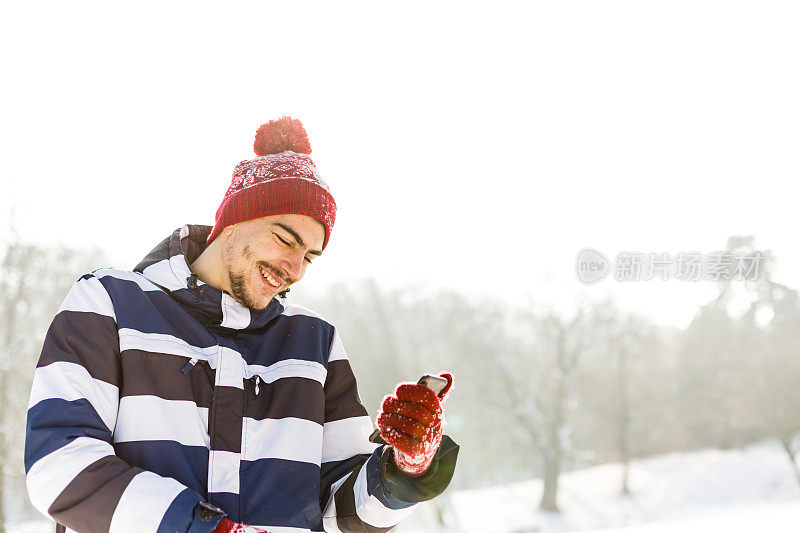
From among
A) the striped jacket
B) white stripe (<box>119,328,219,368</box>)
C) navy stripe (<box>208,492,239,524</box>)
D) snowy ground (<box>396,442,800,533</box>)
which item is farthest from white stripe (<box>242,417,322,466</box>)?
snowy ground (<box>396,442,800,533</box>)

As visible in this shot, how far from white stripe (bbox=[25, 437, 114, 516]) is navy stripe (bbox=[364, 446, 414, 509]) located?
80 cm

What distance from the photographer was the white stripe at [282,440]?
1.80 metres

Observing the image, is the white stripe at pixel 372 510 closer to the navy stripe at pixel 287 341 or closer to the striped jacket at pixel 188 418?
the striped jacket at pixel 188 418

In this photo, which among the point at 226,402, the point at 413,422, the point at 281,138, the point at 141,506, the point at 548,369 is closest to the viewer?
the point at 141,506

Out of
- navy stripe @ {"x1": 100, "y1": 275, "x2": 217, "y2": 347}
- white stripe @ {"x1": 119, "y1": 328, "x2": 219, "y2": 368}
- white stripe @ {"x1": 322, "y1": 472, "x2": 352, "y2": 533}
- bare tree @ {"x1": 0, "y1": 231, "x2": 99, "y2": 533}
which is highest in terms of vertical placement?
navy stripe @ {"x1": 100, "y1": 275, "x2": 217, "y2": 347}

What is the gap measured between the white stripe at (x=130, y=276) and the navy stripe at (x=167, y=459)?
0.47 metres

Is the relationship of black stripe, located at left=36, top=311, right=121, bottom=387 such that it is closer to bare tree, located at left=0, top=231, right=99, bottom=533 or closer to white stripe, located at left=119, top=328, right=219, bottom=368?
white stripe, located at left=119, top=328, right=219, bottom=368

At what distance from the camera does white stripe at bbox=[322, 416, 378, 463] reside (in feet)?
6.89

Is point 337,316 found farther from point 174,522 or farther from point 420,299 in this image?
point 174,522

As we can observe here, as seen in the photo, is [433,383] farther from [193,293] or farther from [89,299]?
[89,299]

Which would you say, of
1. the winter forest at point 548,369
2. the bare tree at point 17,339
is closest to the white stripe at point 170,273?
the bare tree at point 17,339

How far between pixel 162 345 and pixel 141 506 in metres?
0.48

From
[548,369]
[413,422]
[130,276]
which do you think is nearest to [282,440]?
[413,422]

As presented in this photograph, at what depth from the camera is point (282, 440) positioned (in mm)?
1851
